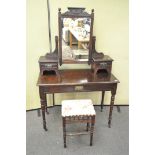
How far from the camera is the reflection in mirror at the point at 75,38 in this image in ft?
6.48

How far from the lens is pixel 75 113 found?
181 centimetres

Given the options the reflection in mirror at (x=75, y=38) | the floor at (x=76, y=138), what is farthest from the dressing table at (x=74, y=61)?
the floor at (x=76, y=138)

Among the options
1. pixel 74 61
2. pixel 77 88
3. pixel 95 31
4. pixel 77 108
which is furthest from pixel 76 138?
pixel 95 31

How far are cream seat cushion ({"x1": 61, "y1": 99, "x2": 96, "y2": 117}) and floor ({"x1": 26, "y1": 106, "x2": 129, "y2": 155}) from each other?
37 cm

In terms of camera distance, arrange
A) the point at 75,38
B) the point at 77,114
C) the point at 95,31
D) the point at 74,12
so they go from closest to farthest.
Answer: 1. the point at 77,114
2. the point at 74,12
3. the point at 75,38
4. the point at 95,31

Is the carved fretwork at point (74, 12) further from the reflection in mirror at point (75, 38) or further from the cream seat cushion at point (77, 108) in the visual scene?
the cream seat cushion at point (77, 108)

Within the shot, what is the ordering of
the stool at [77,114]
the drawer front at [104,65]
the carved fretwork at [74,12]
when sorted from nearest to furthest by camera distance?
1. the stool at [77,114]
2. the carved fretwork at [74,12]
3. the drawer front at [104,65]

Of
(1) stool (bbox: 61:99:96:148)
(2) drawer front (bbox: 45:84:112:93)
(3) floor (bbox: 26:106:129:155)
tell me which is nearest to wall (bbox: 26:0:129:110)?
(3) floor (bbox: 26:106:129:155)

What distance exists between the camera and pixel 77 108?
1.88 meters

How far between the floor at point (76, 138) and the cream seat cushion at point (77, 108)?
373 millimetres

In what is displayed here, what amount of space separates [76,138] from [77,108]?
1.30ft

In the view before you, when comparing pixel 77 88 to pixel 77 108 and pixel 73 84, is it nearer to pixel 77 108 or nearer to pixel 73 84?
pixel 73 84

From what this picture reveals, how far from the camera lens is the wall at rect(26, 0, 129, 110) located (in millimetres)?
2127
